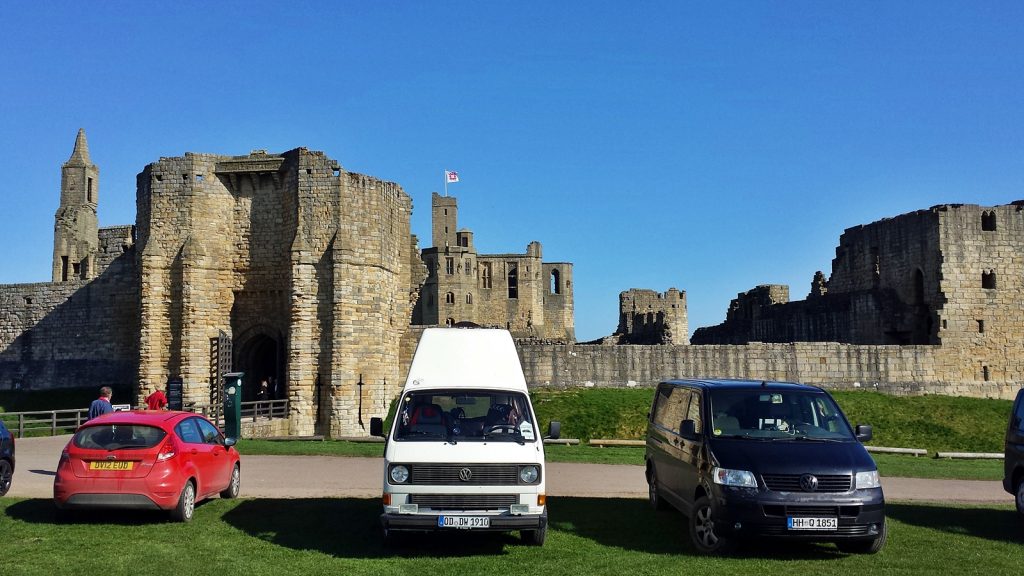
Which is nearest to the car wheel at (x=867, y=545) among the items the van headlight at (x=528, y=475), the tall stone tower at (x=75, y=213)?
the van headlight at (x=528, y=475)

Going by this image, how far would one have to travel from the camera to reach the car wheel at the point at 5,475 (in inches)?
520

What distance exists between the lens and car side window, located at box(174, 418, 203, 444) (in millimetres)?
11680

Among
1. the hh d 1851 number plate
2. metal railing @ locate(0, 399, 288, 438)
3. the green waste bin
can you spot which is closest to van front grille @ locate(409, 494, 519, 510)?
the hh d 1851 number plate

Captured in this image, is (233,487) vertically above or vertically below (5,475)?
below

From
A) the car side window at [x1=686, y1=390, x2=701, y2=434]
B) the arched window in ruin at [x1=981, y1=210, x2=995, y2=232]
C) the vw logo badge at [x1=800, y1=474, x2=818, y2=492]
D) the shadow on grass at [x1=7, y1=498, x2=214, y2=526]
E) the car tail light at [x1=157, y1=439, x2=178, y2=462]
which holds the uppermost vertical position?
the arched window in ruin at [x1=981, y1=210, x2=995, y2=232]

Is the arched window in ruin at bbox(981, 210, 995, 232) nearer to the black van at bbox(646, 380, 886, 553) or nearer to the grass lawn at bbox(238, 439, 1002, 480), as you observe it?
the grass lawn at bbox(238, 439, 1002, 480)

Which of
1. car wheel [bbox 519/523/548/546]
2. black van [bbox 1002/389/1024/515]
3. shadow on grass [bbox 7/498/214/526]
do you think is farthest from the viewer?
black van [bbox 1002/389/1024/515]

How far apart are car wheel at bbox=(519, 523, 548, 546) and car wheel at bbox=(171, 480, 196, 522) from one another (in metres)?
4.54

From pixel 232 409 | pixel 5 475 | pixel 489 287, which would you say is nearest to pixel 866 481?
pixel 5 475

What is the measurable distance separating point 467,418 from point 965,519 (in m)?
7.55

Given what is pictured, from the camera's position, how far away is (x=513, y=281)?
10038cm

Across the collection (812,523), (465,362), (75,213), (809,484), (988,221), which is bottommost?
(812,523)

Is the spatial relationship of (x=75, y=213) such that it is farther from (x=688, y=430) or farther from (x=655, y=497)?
(x=688, y=430)

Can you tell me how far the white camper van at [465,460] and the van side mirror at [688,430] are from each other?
5.27 ft
